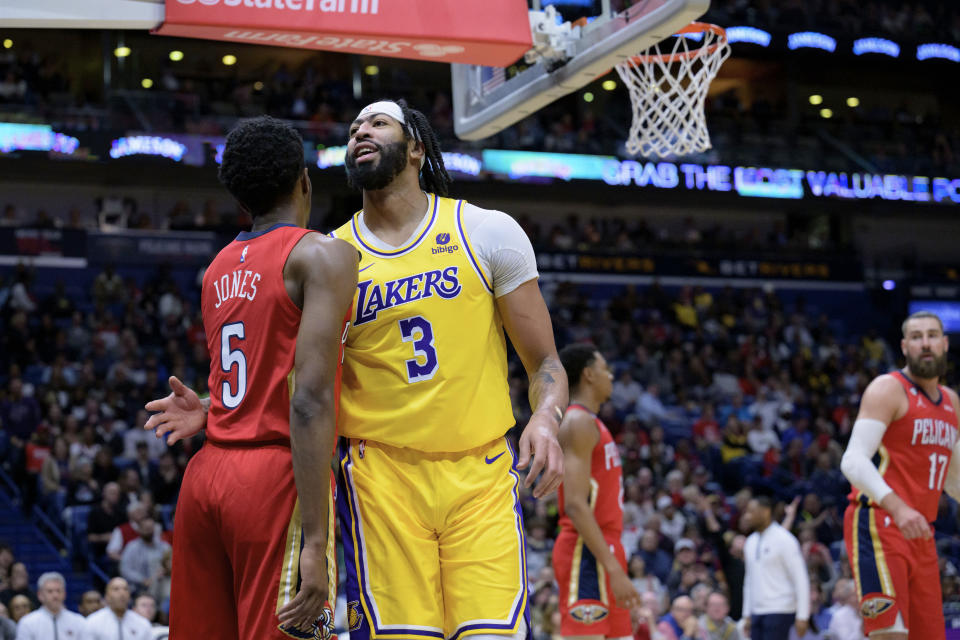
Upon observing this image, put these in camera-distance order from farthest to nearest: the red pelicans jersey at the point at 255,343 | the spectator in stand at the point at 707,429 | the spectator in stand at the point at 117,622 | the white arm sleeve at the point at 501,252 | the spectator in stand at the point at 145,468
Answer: the spectator in stand at the point at 707,429 < the spectator in stand at the point at 145,468 < the spectator in stand at the point at 117,622 < the white arm sleeve at the point at 501,252 < the red pelicans jersey at the point at 255,343

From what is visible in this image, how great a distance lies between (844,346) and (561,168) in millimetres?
6823

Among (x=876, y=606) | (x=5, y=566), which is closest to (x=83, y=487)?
(x=5, y=566)

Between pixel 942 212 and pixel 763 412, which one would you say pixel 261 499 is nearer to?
pixel 763 412

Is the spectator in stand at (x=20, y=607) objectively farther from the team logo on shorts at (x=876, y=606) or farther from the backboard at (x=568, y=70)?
the team logo on shorts at (x=876, y=606)

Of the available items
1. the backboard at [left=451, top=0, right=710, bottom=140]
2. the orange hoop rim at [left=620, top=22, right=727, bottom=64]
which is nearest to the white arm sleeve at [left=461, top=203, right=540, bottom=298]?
the backboard at [left=451, top=0, right=710, bottom=140]

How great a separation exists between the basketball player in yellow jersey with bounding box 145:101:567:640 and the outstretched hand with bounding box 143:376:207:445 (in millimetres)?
11

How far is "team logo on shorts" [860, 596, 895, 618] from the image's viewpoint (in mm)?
6125

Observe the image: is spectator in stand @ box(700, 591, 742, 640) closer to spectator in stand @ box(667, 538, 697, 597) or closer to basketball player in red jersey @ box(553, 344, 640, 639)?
spectator in stand @ box(667, 538, 697, 597)

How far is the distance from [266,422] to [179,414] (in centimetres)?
57

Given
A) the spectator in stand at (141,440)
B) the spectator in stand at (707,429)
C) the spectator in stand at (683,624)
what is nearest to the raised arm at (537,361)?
the spectator in stand at (683,624)

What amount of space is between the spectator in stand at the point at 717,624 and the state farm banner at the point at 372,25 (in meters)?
6.33

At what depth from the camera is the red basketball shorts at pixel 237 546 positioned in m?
3.44

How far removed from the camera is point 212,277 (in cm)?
382

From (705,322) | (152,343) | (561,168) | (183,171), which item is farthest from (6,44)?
(705,322)
